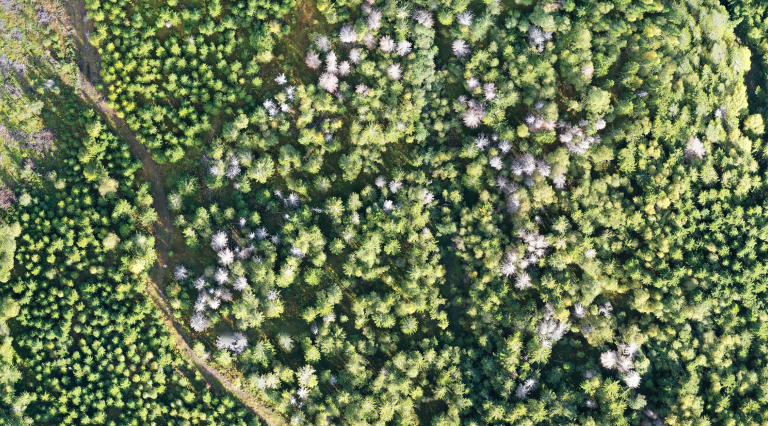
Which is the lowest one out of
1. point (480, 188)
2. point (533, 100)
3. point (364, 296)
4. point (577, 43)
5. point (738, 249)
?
point (738, 249)

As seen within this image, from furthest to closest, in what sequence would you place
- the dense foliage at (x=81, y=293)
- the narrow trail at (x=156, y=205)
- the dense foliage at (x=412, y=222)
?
the narrow trail at (x=156, y=205)
the dense foliage at (x=81, y=293)
the dense foliage at (x=412, y=222)

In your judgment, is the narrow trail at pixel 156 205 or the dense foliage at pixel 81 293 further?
the narrow trail at pixel 156 205

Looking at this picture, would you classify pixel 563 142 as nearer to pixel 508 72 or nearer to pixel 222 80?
pixel 508 72

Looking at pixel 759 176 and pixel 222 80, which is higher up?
pixel 222 80

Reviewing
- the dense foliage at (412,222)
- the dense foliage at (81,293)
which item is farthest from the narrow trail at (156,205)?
the dense foliage at (412,222)

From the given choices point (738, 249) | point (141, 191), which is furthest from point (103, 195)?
point (738, 249)

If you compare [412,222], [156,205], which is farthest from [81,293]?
[412,222]

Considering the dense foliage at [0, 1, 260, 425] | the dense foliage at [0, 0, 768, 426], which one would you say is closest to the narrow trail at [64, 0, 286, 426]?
the dense foliage at [0, 1, 260, 425]

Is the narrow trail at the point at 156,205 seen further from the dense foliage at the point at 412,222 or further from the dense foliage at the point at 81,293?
the dense foliage at the point at 412,222
